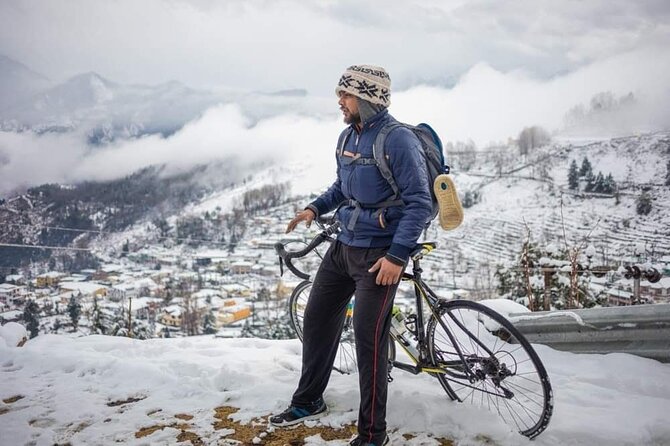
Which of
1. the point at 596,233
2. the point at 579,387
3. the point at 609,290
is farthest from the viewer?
the point at 596,233

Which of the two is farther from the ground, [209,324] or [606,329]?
Answer: [606,329]

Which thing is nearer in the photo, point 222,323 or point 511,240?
point 222,323

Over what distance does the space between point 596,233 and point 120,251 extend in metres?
56.9

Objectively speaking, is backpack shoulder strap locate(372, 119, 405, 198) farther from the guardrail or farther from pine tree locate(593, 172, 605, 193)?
pine tree locate(593, 172, 605, 193)

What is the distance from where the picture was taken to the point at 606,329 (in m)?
3.00

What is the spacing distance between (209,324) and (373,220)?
2809 cm

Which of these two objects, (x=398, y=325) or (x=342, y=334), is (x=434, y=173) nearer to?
(x=398, y=325)

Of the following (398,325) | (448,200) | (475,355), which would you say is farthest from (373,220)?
(475,355)

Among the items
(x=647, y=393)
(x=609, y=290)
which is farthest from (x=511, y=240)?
(x=647, y=393)

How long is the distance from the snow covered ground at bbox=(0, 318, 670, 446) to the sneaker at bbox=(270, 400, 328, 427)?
7 centimetres

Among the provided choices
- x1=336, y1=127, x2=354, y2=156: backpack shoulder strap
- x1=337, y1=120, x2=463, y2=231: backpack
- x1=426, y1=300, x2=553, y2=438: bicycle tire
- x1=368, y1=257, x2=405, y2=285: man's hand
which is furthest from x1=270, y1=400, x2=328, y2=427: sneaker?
x1=336, y1=127, x2=354, y2=156: backpack shoulder strap

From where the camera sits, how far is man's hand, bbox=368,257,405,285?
2.05 m

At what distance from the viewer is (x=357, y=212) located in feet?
7.53

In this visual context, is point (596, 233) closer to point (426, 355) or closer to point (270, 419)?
point (426, 355)
